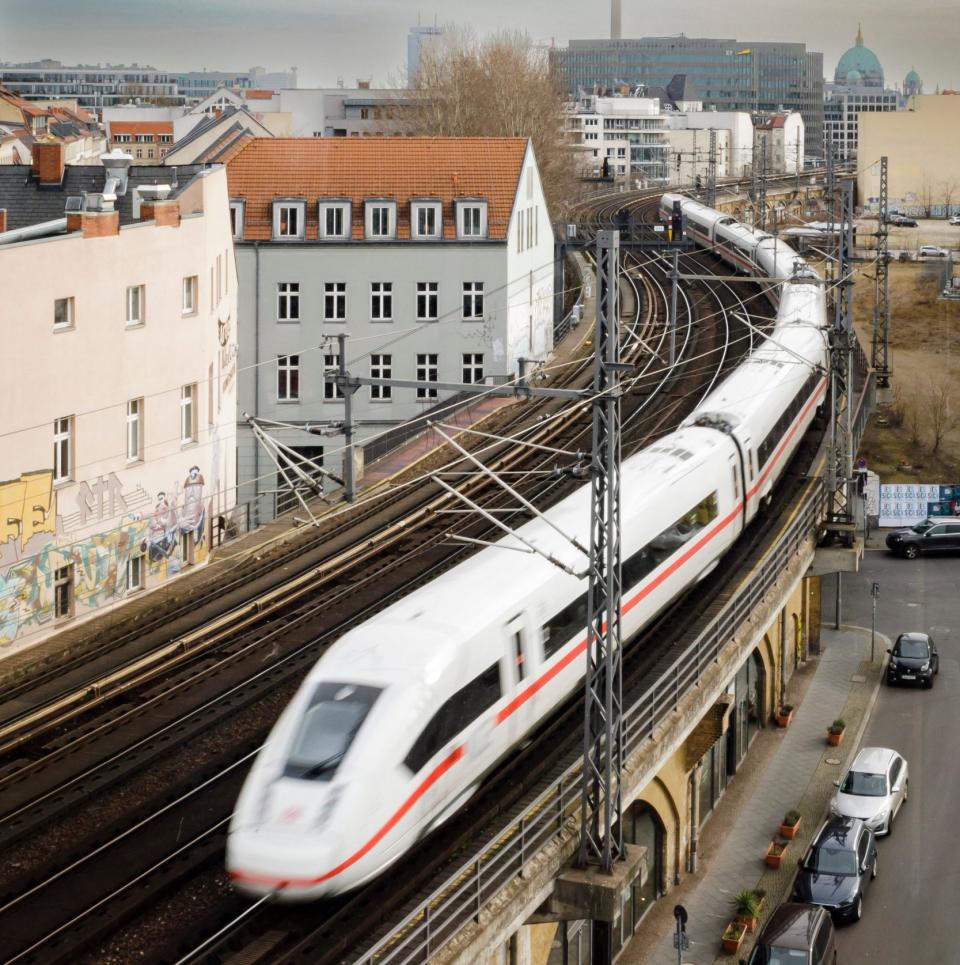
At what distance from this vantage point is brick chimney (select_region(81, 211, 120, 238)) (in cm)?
3180

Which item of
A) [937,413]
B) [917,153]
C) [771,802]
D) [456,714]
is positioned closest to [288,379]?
[937,413]

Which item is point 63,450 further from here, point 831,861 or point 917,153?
point 917,153

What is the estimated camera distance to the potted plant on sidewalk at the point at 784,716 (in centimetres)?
3831

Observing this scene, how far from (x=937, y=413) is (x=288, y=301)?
91.7ft

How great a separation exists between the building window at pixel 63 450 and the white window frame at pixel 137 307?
3.14m

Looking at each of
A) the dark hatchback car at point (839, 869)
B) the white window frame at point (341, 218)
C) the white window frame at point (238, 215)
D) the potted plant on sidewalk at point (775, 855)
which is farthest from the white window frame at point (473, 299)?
the dark hatchback car at point (839, 869)

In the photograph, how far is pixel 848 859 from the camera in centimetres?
2905

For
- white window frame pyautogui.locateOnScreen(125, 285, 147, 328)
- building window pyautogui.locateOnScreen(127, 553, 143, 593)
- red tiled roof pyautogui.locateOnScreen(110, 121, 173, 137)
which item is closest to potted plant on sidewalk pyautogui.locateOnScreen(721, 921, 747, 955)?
building window pyautogui.locateOnScreen(127, 553, 143, 593)

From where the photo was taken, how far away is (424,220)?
188 feet

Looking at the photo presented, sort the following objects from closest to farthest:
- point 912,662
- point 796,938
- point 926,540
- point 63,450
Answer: point 796,938 → point 63,450 → point 912,662 → point 926,540

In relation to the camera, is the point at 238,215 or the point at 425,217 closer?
the point at 238,215

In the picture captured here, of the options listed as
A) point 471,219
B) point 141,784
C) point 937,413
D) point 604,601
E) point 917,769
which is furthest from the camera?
point 937,413

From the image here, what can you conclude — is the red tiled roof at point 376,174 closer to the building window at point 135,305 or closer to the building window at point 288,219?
the building window at point 288,219

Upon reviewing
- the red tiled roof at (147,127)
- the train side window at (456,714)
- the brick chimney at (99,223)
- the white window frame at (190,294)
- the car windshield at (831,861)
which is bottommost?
the car windshield at (831,861)
